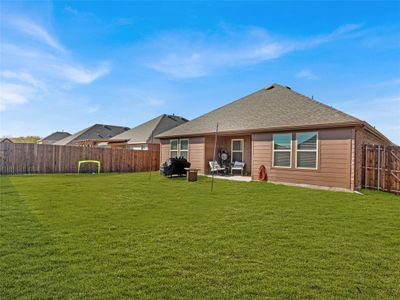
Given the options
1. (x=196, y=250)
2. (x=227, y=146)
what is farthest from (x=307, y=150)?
(x=196, y=250)

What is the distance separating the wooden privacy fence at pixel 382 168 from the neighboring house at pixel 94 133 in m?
29.4

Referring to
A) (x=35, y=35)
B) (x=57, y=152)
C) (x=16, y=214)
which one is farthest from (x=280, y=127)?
(x=57, y=152)

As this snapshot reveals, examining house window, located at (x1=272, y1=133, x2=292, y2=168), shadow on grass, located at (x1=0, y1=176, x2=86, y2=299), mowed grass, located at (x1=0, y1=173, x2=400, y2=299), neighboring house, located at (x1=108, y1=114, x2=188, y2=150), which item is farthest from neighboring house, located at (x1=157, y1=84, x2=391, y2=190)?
shadow on grass, located at (x1=0, y1=176, x2=86, y2=299)

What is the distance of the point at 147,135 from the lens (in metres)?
23.5

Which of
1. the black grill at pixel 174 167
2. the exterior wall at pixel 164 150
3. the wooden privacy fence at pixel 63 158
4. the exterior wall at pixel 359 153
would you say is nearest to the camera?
the exterior wall at pixel 359 153

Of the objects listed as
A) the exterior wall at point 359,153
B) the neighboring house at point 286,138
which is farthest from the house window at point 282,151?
the exterior wall at point 359,153

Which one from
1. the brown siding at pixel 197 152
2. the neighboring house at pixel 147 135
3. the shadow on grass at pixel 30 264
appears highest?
the neighboring house at pixel 147 135

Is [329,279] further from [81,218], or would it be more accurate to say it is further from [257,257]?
[81,218]

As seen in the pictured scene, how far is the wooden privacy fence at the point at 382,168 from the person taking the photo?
9266 mm

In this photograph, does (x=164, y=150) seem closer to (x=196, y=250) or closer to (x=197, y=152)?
(x=197, y=152)

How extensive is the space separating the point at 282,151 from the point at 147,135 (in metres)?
14.9

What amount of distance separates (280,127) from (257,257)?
8370 mm

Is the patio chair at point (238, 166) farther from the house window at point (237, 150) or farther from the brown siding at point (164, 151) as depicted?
the brown siding at point (164, 151)

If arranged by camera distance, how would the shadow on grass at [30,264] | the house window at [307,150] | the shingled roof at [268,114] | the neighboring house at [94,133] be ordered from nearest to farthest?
the shadow on grass at [30,264] → the house window at [307,150] → the shingled roof at [268,114] → the neighboring house at [94,133]
